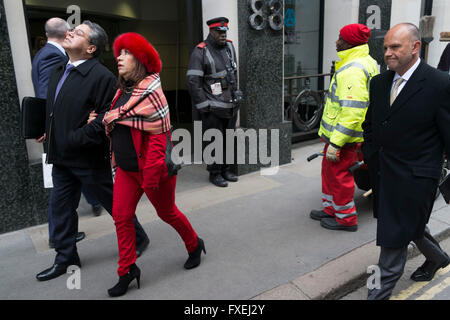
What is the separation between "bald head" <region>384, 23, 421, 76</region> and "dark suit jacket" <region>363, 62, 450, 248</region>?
95mm

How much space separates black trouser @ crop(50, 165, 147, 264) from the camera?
3.18m

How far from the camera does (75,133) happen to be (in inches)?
118

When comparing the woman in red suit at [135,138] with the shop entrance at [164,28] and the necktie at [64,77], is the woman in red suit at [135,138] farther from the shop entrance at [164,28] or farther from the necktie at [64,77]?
the shop entrance at [164,28]

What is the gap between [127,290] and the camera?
9.78 feet

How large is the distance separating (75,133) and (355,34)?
253 cm

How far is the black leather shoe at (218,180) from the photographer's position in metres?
5.22

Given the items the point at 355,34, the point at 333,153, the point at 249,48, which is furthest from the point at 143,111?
the point at 249,48

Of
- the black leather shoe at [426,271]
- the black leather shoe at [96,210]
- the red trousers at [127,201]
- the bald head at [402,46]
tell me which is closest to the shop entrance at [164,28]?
the black leather shoe at [96,210]

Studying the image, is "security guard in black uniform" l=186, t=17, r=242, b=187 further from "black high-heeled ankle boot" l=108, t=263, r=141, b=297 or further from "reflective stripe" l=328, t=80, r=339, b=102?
"black high-heeled ankle boot" l=108, t=263, r=141, b=297

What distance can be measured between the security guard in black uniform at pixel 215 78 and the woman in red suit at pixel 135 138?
7.01 ft

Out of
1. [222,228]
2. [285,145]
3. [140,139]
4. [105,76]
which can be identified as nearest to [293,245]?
[222,228]

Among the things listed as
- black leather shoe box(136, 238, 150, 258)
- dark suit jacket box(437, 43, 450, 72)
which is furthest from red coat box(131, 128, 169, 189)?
dark suit jacket box(437, 43, 450, 72)

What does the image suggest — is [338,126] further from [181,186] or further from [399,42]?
[181,186]

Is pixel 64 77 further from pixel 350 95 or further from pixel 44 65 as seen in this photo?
pixel 350 95
